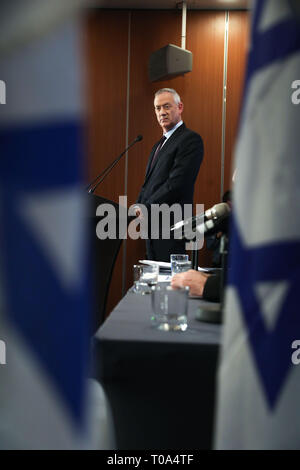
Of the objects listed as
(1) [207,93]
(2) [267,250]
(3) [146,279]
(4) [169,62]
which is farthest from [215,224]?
(1) [207,93]

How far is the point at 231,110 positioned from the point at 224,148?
14.4 inches

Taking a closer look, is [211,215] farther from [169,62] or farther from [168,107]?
[169,62]

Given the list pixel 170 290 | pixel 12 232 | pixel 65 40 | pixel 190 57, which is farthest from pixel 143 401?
pixel 190 57

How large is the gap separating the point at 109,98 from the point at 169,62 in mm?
803

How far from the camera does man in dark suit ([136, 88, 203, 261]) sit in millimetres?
3623

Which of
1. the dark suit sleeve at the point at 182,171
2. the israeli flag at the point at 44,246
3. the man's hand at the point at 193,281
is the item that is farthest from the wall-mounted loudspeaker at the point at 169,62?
the israeli flag at the point at 44,246

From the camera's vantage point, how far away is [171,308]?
3.90 ft

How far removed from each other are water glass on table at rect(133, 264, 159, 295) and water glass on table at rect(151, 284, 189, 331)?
572 millimetres

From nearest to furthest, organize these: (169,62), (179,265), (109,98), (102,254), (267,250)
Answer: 1. (267,250)
2. (179,265)
3. (102,254)
4. (169,62)
5. (109,98)

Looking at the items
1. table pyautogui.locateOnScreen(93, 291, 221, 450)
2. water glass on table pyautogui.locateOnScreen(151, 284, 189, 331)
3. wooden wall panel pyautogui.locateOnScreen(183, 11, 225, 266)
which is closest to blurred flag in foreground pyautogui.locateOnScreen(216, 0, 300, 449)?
table pyautogui.locateOnScreen(93, 291, 221, 450)

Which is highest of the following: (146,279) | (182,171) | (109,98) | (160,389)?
(109,98)

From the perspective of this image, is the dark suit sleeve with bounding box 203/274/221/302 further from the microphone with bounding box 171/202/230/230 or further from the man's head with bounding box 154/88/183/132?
the man's head with bounding box 154/88/183/132

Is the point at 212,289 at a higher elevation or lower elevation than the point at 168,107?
lower

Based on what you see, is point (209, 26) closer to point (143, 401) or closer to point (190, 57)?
point (190, 57)
